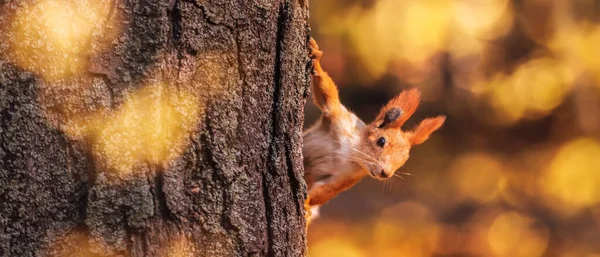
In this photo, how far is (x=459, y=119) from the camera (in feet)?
22.6

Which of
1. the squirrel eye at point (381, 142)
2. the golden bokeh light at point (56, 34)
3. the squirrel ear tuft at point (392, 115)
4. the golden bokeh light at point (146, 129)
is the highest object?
the squirrel ear tuft at point (392, 115)

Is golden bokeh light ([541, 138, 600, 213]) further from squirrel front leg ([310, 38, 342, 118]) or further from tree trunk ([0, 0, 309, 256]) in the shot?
tree trunk ([0, 0, 309, 256])

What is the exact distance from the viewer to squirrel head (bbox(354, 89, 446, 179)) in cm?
285

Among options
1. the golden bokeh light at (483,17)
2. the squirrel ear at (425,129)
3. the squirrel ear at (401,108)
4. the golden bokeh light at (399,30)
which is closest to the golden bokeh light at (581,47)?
the golden bokeh light at (483,17)

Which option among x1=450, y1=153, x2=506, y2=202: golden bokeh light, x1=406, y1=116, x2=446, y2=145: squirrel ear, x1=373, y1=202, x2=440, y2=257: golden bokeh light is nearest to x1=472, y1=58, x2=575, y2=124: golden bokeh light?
x1=450, y1=153, x2=506, y2=202: golden bokeh light

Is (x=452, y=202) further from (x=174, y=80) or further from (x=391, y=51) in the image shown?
(x=174, y=80)

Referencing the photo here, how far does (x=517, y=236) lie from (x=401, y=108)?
329cm

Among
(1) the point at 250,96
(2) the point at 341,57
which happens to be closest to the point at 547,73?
(2) the point at 341,57

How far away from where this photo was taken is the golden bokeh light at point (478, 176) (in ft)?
20.9

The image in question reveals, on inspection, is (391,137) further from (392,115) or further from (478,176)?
(478,176)

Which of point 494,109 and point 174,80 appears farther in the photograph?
point 494,109

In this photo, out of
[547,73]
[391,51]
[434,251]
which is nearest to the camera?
[434,251]

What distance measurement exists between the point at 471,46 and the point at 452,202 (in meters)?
1.34

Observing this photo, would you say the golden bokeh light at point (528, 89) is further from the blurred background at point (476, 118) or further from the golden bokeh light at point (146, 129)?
the golden bokeh light at point (146, 129)
